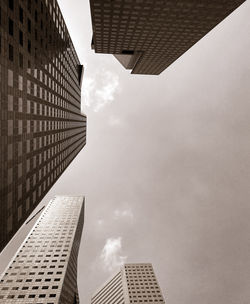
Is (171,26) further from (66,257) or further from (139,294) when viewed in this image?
(139,294)

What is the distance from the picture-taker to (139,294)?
132m

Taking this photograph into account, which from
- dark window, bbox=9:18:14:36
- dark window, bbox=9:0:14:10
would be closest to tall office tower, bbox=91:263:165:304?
dark window, bbox=9:18:14:36

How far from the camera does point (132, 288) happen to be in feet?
446

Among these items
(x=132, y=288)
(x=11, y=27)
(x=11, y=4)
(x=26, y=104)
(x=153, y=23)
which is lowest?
(x=132, y=288)

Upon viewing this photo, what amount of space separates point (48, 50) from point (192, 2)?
1624 inches

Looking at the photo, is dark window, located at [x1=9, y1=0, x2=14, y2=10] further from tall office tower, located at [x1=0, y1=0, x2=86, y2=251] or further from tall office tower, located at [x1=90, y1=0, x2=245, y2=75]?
tall office tower, located at [x1=90, y1=0, x2=245, y2=75]

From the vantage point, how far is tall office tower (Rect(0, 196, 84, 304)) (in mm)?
67281

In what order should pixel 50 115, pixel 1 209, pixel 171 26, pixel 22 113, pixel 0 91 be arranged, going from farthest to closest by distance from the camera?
1. pixel 171 26
2. pixel 50 115
3. pixel 22 113
4. pixel 1 209
5. pixel 0 91

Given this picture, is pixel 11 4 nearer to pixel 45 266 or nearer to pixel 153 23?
pixel 153 23

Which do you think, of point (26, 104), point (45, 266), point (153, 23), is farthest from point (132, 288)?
point (153, 23)

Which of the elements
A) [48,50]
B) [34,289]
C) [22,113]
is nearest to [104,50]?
[48,50]

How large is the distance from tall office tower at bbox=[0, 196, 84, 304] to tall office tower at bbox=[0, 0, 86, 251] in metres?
40.4

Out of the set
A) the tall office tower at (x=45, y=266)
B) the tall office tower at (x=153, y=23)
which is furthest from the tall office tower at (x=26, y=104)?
the tall office tower at (x=45, y=266)

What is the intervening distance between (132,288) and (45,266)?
3213 inches
